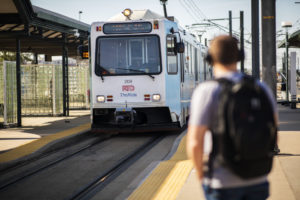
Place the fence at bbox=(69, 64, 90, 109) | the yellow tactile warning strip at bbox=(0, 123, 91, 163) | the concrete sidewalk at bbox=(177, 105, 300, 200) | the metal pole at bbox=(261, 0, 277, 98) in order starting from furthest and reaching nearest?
the fence at bbox=(69, 64, 90, 109), the yellow tactile warning strip at bbox=(0, 123, 91, 163), the metal pole at bbox=(261, 0, 277, 98), the concrete sidewalk at bbox=(177, 105, 300, 200)

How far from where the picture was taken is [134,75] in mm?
13695

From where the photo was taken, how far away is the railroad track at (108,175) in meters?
7.09

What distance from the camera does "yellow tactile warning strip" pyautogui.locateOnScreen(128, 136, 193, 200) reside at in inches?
244

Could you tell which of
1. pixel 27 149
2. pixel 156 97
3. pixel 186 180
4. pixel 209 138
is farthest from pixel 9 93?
pixel 209 138

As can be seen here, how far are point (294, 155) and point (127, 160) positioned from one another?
11.1 ft

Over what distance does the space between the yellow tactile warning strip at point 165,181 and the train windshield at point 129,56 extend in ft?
16.3

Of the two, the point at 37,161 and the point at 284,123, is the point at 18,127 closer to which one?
the point at 37,161

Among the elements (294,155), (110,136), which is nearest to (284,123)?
(110,136)

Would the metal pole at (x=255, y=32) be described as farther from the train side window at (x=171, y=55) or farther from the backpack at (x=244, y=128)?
the backpack at (x=244, y=128)

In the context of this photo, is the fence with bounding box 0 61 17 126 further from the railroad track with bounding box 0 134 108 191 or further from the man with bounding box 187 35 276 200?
the man with bounding box 187 35 276 200

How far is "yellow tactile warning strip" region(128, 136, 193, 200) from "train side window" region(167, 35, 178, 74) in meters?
5.07

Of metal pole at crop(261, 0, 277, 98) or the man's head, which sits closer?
the man's head

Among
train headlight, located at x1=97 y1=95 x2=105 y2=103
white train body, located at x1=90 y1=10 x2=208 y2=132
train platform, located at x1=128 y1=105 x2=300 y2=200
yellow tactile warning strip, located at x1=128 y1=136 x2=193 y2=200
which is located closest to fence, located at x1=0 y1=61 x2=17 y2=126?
white train body, located at x1=90 y1=10 x2=208 y2=132

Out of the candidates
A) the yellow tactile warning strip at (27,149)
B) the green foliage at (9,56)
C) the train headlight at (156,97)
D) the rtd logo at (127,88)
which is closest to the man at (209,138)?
the yellow tactile warning strip at (27,149)
